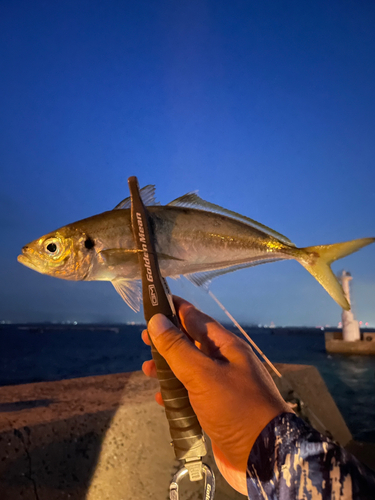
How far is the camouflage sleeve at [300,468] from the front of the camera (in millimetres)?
1149

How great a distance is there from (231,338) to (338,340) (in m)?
41.4

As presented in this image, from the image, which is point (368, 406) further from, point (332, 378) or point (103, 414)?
point (103, 414)

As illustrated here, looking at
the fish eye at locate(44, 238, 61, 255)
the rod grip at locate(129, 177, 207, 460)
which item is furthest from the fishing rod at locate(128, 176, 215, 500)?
the fish eye at locate(44, 238, 61, 255)

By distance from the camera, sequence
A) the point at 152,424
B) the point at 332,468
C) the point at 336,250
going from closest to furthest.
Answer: the point at 332,468 < the point at 336,250 < the point at 152,424

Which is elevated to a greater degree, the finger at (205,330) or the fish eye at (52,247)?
the fish eye at (52,247)

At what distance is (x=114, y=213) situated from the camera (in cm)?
184

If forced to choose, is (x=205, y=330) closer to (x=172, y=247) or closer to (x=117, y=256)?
(x=172, y=247)

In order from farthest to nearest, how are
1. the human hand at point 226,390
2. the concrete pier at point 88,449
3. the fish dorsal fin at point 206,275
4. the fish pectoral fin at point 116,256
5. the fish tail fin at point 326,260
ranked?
the concrete pier at point 88,449
the fish dorsal fin at point 206,275
the fish tail fin at point 326,260
the fish pectoral fin at point 116,256
the human hand at point 226,390

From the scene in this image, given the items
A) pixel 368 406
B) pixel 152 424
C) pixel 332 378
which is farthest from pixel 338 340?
pixel 152 424

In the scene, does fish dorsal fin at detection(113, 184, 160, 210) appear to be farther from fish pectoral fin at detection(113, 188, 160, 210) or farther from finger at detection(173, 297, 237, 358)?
finger at detection(173, 297, 237, 358)

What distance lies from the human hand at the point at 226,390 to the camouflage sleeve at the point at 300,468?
7 centimetres

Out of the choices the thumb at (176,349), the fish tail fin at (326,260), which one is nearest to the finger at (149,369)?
the thumb at (176,349)

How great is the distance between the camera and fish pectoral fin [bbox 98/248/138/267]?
5.80ft

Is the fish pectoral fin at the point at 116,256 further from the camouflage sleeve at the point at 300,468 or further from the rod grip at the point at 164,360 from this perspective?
the camouflage sleeve at the point at 300,468
